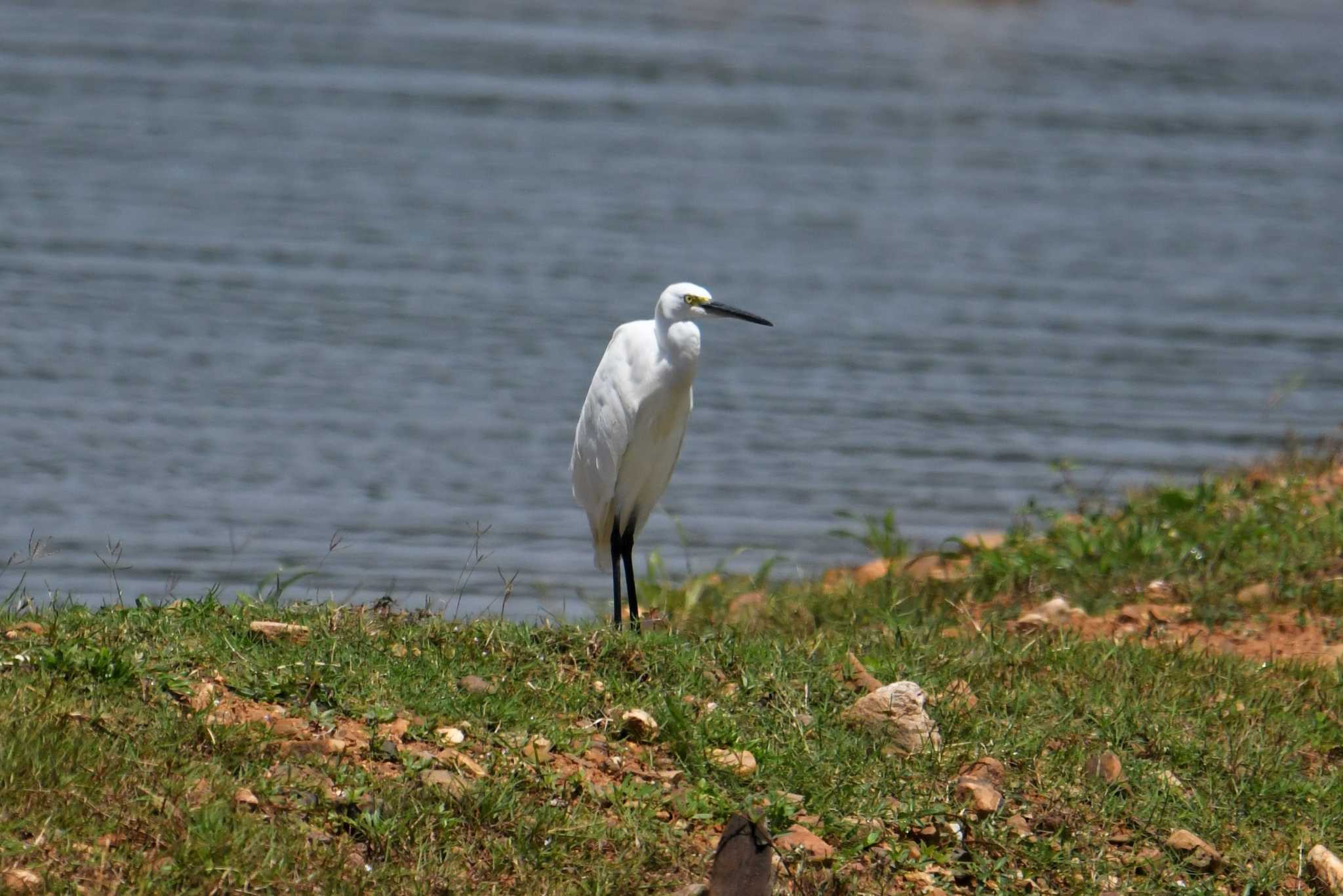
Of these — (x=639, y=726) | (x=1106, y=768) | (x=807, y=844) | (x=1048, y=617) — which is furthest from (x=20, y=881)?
(x=1048, y=617)

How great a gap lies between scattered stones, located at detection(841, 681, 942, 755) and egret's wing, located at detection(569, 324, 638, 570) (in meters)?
1.78

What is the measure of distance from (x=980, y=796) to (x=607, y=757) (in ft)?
3.31

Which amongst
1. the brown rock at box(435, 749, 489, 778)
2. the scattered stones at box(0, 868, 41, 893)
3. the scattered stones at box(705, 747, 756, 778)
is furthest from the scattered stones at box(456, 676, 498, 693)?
the scattered stones at box(0, 868, 41, 893)

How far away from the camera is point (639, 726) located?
4.88 meters

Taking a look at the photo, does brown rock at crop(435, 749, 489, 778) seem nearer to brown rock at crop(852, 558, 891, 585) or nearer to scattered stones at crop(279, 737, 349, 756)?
scattered stones at crop(279, 737, 349, 756)

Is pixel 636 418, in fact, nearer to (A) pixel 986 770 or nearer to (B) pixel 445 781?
(A) pixel 986 770

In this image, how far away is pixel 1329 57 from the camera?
35.4 m

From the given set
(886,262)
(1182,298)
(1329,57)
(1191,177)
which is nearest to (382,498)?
(886,262)

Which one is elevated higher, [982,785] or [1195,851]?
[982,785]

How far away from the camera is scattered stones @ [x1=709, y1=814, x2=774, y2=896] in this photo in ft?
13.5

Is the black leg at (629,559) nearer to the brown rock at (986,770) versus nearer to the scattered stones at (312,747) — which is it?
the brown rock at (986,770)

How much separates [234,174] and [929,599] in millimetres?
13405

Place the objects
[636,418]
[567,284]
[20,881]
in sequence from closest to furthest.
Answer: [20,881] → [636,418] → [567,284]

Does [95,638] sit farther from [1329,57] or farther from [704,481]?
[1329,57]
